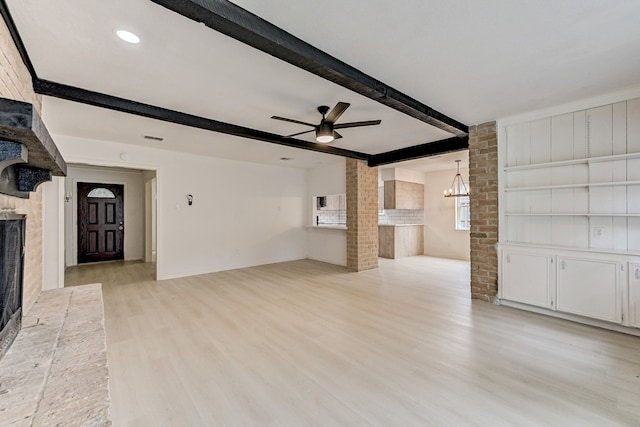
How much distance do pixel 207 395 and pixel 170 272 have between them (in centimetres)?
408

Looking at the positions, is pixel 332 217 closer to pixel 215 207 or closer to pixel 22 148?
pixel 215 207

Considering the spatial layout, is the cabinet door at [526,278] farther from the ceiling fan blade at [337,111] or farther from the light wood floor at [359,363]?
the ceiling fan blade at [337,111]

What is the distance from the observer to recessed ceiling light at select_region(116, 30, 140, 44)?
198 centimetres

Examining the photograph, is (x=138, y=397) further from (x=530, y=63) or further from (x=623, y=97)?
(x=623, y=97)

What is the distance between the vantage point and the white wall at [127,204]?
6.89 m

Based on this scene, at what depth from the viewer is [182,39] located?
207 cm

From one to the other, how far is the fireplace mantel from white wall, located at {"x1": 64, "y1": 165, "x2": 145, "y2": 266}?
641 centimetres

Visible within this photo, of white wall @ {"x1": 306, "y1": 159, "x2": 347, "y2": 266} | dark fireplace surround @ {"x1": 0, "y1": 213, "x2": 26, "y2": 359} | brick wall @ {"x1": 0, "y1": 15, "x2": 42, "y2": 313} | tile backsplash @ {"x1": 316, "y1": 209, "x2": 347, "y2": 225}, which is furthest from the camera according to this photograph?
tile backsplash @ {"x1": 316, "y1": 209, "x2": 347, "y2": 225}

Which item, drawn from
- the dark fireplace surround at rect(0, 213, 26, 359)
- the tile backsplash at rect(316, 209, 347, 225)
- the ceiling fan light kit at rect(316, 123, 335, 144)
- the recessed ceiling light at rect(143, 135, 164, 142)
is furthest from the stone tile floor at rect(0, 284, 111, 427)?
the tile backsplash at rect(316, 209, 347, 225)

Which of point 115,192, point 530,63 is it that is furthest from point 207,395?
point 115,192

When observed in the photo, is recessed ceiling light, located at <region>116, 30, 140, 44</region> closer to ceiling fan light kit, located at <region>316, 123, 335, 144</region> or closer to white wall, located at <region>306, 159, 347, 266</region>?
ceiling fan light kit, located at <region>316, 123, 335, 144</region>

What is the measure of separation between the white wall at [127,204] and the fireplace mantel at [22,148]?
21.0 ft

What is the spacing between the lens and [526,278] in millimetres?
3625

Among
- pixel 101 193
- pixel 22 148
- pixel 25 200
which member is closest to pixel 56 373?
pixel 22 148
